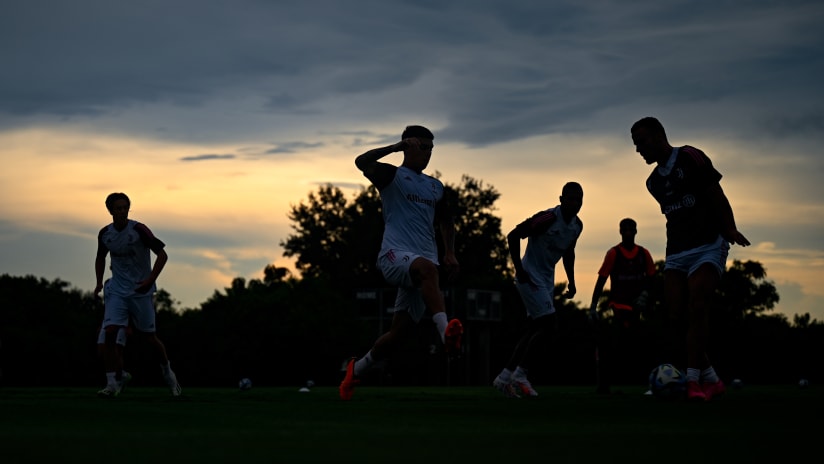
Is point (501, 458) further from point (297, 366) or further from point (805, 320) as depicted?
point (805, 320)

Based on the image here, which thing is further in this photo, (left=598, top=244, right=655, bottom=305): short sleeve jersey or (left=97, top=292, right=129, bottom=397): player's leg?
(left=598, top=244, right=655, bottom=305): short sleeve jersey

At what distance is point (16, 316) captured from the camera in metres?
45.6

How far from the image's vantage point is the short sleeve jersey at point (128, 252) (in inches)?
520

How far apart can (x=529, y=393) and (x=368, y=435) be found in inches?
292

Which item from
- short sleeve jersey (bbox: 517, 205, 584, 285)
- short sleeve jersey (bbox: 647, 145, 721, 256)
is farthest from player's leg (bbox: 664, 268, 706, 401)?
short sleeve jersey (bbox: 517, 205, 584, 285)

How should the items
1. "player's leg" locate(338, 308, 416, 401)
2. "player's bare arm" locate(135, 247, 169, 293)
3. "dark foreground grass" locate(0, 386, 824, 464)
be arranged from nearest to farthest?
1. "dark foreground grass" locate(0, 386, 824, 464)
2. "player's leg" locate(338, 308, 416, 401)
3. "player's bare arm" locate(135, 247, 169, 293)

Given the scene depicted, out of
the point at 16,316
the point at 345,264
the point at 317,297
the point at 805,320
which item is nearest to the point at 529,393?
the point at 16,316

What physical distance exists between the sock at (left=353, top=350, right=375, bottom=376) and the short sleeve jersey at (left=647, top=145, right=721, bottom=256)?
3037 millimetres

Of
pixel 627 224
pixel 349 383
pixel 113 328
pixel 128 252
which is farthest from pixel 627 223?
pixel 113 328

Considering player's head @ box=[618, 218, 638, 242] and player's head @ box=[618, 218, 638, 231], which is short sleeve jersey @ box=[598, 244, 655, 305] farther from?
player's head @ box=[618, 218, 638, 231]

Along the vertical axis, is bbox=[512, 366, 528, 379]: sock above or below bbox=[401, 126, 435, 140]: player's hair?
below

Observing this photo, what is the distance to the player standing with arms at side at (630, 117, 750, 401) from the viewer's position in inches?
393

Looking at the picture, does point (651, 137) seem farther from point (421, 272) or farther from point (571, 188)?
point (571, 188)

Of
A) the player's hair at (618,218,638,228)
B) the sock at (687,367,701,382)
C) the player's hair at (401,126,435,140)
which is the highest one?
the player's hair at (401,126,435,140)
